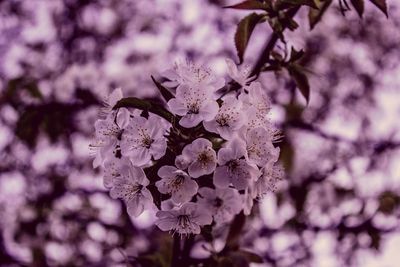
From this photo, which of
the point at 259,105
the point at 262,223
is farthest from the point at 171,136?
the point at 262,223

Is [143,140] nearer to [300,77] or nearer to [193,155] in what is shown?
[193,155]

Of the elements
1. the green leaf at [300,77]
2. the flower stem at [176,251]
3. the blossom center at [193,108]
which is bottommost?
the flower stem at [176,251]

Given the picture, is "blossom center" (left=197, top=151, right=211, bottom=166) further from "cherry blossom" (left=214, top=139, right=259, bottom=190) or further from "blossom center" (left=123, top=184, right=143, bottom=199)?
"blossom center" (left=123, top=184, right=143, bottom=199)

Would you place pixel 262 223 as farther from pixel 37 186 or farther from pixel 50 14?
pixel 50 14

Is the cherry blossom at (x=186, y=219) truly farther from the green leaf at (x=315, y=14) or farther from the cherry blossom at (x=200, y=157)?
the green leaf at (x=315, y=14)

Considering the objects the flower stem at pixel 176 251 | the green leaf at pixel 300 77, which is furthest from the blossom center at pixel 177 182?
the green leaf at pixel 300 77

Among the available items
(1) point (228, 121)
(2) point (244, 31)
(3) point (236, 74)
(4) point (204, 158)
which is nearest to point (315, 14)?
(2) point (244, 31)
